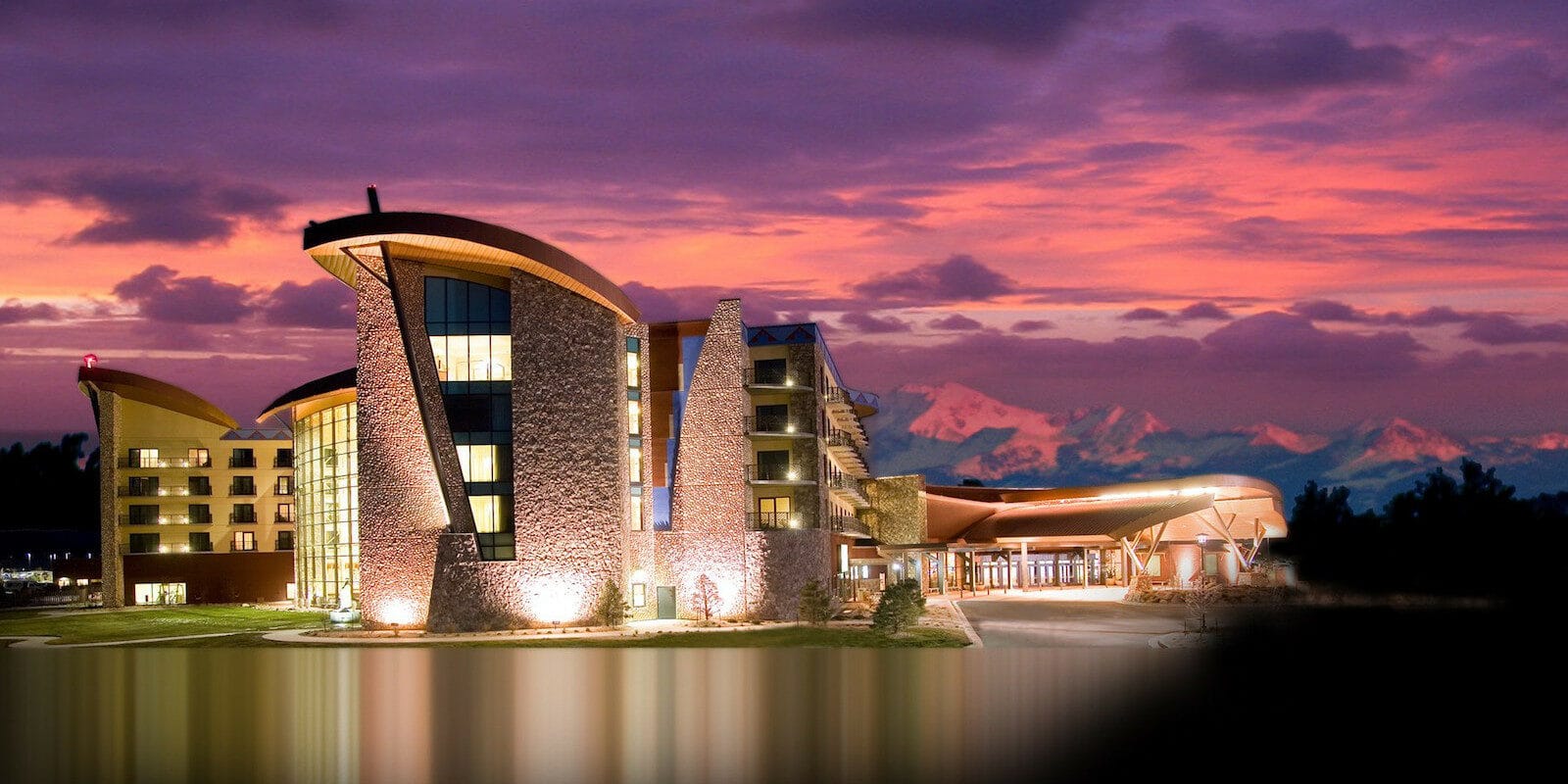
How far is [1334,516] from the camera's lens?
116875 millimetres

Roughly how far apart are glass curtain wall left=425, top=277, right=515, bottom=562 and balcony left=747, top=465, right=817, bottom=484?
1136 centimetres

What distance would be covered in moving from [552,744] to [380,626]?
90.7 ft

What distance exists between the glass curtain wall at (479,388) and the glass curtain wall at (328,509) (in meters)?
13.4

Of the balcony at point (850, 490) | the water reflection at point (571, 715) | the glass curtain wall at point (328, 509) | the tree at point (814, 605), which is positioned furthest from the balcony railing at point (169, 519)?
the tree at point (814, 605)

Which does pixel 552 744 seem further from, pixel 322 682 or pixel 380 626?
pixel 380 626

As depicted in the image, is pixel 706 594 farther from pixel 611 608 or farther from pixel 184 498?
pixel 184 498

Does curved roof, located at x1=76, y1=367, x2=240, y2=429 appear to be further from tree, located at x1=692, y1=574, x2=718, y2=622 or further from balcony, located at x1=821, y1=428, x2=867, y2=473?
tree, located at x1=692, y1=574, x2=718, y2=622

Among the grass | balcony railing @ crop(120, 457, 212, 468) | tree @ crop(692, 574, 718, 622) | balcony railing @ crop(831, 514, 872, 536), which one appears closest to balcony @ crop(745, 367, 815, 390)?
balcony railing @ crop(831, 514, 872, 536)

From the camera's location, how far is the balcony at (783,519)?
58312 millimetres

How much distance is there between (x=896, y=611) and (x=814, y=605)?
17.9ft

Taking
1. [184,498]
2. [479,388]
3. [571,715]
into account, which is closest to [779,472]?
[479,388]

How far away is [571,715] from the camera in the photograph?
2833cm

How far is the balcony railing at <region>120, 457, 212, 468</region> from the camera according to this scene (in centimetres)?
8400

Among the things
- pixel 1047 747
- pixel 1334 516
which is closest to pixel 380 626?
pixel 1047 747
